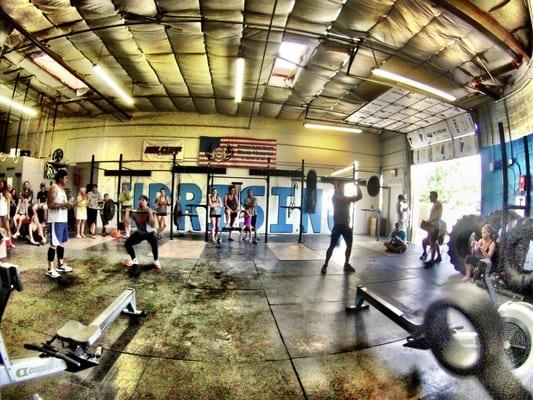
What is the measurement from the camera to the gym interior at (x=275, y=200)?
1747 mm

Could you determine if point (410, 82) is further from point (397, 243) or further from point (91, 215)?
point (91, 215)

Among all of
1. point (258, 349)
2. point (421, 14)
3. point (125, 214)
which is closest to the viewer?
point (258, 349)

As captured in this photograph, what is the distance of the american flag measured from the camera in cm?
1036

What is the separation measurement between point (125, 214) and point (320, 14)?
820 centimetres

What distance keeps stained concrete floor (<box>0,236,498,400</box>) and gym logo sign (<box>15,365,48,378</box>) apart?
288mm

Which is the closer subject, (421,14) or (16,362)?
(16,362)

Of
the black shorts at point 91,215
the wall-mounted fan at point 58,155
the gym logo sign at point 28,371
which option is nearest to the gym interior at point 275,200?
the gym logo sign at point 28,371

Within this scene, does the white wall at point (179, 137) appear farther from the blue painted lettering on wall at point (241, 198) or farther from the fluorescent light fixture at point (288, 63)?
the fluorescent light fixture at point (288, 63)

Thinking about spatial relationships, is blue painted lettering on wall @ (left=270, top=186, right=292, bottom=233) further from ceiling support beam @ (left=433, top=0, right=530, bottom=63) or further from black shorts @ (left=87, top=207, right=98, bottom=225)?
ceiling support beam @ (left=433, top=0, right=530, bottom=63)

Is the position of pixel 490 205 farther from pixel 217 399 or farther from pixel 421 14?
pixel 217 399

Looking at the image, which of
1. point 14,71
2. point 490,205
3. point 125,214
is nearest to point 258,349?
point 490,205

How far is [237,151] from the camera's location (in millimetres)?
10438

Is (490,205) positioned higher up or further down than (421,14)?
further down

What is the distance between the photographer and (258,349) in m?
2.19
